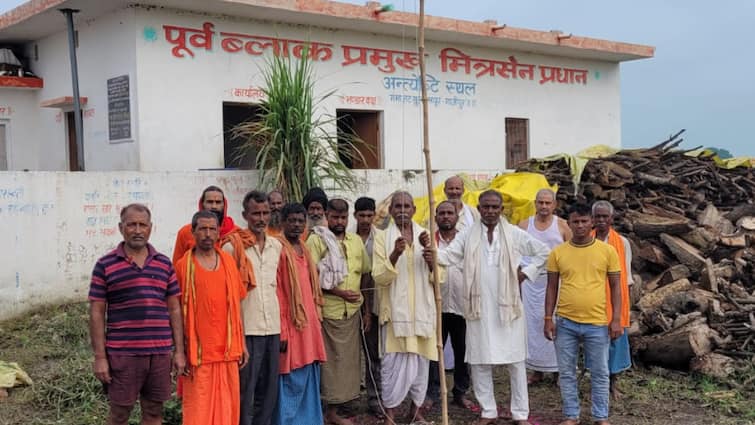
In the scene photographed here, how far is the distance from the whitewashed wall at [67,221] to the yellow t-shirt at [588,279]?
511cm

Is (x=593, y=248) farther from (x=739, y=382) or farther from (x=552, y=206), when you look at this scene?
(x=739, y=382)

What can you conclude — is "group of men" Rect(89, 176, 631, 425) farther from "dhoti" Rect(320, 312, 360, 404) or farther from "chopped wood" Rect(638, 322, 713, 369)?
"chopped wood" Rect(638, 322, 713, 369)

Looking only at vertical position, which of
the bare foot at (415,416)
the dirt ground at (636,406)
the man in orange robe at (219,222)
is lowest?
the dirt ground at (636,406)

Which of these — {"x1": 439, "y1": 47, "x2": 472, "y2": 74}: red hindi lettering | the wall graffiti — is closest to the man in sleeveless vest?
the wall graffiti

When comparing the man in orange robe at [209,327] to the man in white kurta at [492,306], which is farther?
the man in white kurta at [492,306]

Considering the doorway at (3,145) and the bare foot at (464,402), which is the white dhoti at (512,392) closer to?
the bare foot at (464,402)

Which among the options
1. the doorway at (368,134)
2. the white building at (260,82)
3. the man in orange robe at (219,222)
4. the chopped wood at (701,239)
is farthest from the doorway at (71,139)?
the chopped wood at (701,239)

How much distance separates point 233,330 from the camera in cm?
428

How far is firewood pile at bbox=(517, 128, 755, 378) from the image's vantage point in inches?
252

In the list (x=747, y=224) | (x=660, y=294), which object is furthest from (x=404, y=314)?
(x=747, y=224)

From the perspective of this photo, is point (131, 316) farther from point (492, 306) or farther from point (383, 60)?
point (383, 60)

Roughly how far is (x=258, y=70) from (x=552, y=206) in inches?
231

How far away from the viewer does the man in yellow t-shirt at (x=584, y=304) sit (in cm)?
508

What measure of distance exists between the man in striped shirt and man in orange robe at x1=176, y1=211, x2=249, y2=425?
0.14 meters
